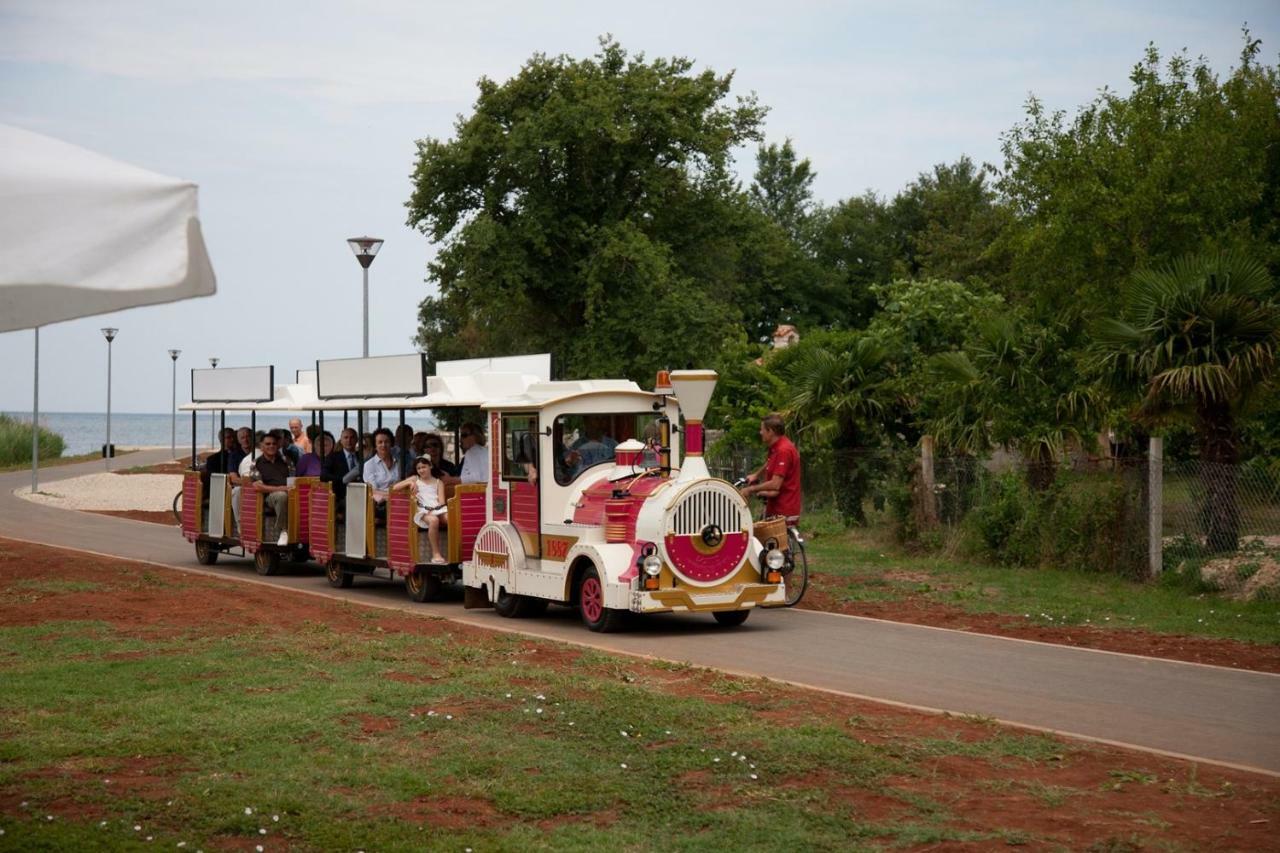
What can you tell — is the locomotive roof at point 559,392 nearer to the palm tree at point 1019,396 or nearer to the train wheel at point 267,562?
the palm tree at point 1019,396

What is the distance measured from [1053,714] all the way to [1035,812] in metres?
3.02

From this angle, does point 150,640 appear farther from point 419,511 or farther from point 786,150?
point 786,150

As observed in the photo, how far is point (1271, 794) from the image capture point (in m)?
8.06

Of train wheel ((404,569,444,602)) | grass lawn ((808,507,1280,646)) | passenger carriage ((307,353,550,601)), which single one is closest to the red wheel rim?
passenger carriage ((307,353,550,601))

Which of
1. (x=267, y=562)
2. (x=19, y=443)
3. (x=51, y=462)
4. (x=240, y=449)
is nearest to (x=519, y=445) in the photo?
(x=267, y=562)

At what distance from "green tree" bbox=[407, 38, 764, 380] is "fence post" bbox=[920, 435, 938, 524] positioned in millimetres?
24661

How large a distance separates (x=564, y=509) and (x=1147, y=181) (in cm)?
1543

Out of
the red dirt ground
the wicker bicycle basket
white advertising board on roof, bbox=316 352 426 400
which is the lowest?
the red dirt ground

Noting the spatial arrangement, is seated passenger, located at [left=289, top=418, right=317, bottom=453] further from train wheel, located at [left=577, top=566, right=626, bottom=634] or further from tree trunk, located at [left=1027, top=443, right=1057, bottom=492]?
tree trunk, located at [left=1027, top=443, right=1057, bottom=492]

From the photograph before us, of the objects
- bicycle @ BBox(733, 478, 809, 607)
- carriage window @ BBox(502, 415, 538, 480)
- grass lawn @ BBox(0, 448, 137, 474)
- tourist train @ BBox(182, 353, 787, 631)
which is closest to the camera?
tourist train @ BBox(182, 353, 787, 631)

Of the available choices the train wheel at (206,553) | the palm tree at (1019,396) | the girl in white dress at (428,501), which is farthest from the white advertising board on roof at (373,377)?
the palm tree at (1019,396)

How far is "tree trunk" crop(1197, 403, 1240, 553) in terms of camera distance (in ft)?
56.1

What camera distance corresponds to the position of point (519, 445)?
16.3 metres

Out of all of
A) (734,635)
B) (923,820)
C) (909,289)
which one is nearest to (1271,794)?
(923,820)
